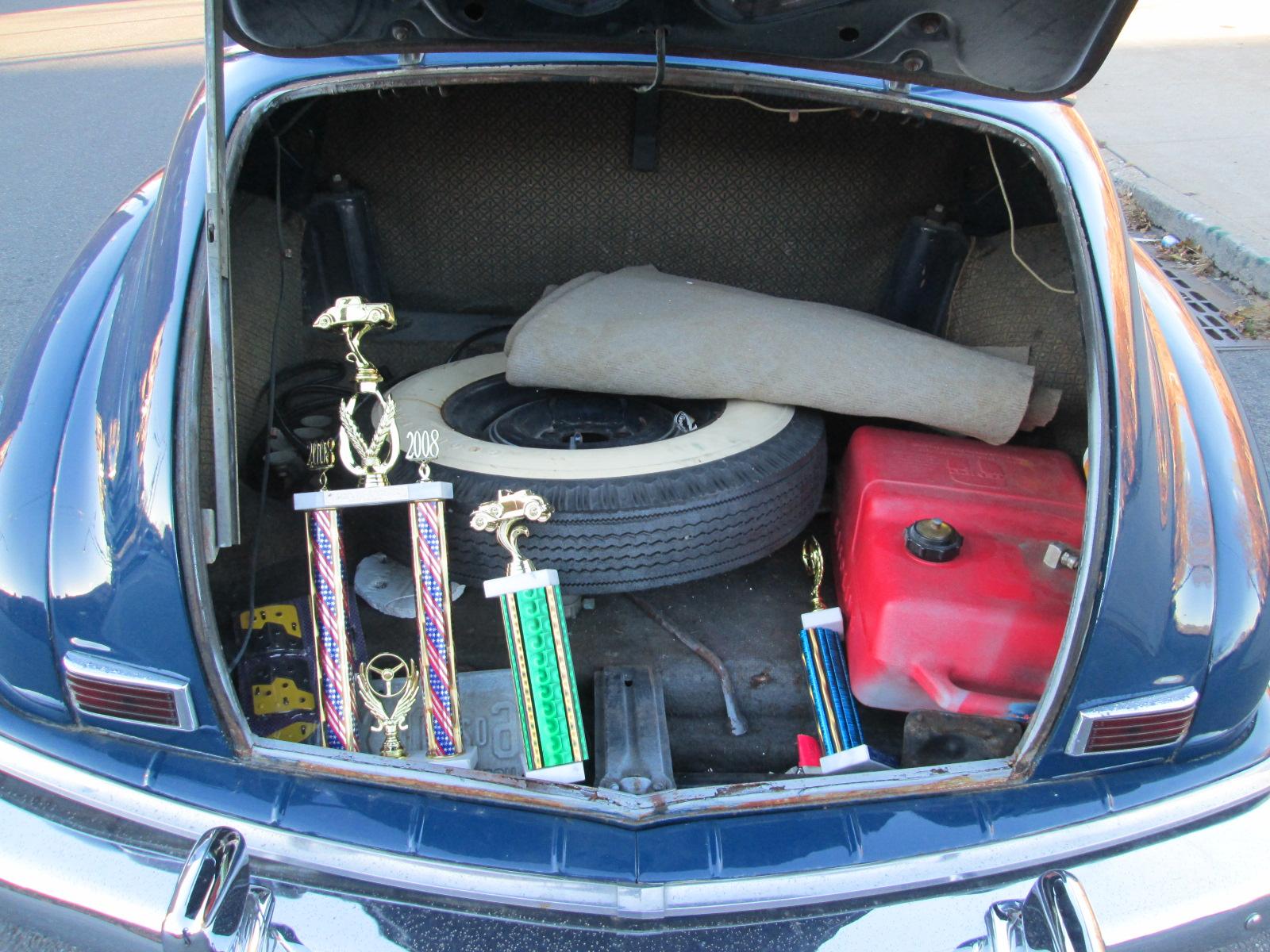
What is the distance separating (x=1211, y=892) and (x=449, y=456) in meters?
1.11

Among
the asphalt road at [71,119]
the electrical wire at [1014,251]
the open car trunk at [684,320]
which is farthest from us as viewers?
the asphalt road at [71,119]

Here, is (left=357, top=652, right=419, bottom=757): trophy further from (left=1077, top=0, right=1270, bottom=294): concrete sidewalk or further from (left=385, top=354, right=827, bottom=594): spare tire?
(left=1077, top=0, right=1270, bottom=294): concrete sidewalk

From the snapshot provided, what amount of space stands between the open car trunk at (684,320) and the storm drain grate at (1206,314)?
1.47 m

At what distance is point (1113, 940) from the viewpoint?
37.8 inches

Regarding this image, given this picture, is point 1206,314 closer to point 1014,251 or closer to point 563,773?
point 1014,251

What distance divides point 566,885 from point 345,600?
1.78ft

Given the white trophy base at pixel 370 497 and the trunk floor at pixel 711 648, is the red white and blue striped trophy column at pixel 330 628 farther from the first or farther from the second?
the trunk floor at pixel 711 648

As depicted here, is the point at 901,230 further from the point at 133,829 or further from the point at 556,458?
the point at 133,829

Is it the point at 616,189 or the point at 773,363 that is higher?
the point at 616,189

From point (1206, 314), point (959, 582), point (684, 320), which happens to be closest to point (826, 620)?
point (959, 582)

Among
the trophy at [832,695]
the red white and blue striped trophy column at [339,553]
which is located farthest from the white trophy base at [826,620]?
the red white and blue striped trophy column at [339,553]

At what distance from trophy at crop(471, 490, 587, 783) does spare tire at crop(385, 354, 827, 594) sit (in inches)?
4.3

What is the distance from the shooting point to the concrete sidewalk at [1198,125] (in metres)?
3.73

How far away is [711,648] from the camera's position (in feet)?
5.15
